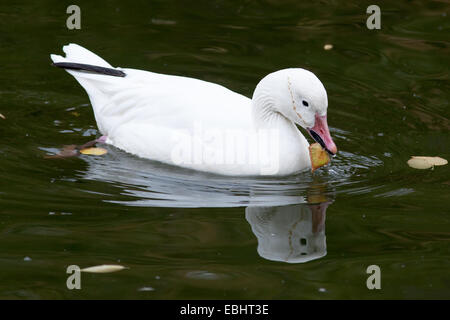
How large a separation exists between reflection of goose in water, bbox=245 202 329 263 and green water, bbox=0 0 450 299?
16mm

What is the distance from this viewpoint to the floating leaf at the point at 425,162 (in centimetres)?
769

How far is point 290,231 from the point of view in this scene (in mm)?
6375

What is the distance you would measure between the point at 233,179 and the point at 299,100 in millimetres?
882

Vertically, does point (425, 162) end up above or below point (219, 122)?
below

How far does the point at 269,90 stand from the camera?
7.52m

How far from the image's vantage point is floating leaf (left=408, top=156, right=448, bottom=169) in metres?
7.69
